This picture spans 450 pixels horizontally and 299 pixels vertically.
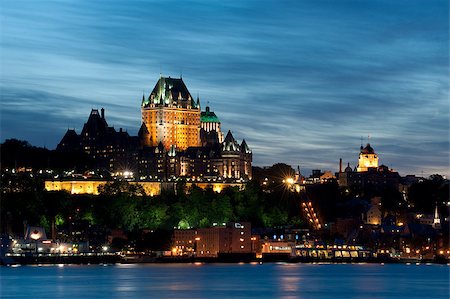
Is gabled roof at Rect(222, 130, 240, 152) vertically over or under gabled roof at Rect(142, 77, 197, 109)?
under

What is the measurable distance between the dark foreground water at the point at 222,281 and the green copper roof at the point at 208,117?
58040 mm

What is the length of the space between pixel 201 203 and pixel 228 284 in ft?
130

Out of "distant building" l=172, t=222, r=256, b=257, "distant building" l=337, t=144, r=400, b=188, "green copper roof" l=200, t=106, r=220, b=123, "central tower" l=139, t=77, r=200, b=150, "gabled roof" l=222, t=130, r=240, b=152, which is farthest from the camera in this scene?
"distant building" l=337, t=144, r=400, b=188

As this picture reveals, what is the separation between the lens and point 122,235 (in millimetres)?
125062

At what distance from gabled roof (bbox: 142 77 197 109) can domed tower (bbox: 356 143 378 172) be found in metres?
27.9

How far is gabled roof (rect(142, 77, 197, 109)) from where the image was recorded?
17312cm

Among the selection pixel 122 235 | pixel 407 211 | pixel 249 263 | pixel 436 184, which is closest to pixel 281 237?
pixel 249 263

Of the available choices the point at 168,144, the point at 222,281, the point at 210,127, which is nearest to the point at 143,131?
the point at 168,144

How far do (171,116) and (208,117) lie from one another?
679 centimetres

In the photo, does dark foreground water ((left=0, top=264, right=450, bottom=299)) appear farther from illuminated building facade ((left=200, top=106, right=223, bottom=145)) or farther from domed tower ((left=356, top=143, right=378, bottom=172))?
domed tower ((left=356, top=143, right=378, bottom=172))

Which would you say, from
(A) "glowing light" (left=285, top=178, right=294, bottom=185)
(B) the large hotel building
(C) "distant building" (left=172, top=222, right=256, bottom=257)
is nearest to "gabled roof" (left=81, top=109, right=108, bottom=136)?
(B) the large hotel building

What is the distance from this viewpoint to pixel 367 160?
19375cm

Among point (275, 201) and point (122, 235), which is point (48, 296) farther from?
point (275, 201)

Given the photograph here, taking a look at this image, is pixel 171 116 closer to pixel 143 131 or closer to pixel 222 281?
pixel 143 131
